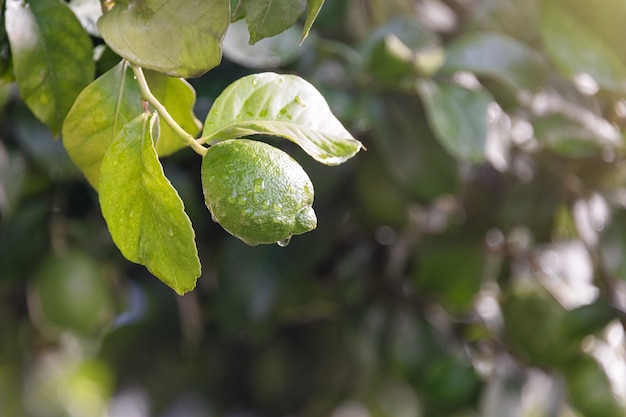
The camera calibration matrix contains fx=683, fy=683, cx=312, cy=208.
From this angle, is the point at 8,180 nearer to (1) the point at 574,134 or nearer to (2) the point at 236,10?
(2) the point at 236,10

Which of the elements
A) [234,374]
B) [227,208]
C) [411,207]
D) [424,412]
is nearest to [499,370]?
[424,412]

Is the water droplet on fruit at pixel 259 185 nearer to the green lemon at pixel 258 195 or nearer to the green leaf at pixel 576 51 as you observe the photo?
the green lemon at pixel 258 195

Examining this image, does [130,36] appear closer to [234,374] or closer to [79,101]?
[79,101]

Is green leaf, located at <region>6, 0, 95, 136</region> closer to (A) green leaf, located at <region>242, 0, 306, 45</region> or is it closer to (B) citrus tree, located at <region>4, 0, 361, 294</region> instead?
(B) citrus tree, located at <region>4, 0, 361, 294</region>

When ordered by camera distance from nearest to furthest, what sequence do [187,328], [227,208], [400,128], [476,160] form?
[227,208]
[476,160]
[400,128]
[187,328]

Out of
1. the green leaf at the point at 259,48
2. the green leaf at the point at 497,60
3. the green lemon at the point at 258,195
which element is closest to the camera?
the green lemon at the point at 258,195

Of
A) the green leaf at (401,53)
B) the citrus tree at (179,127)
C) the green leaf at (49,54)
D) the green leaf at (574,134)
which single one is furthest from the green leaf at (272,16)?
the green leaf at (574,134)
